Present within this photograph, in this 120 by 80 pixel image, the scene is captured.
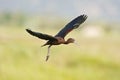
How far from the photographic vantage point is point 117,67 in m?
20.8

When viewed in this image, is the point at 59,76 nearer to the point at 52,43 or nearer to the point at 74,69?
the point at 74,69

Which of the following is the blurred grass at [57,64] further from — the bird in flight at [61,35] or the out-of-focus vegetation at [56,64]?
the bird in flight at [61,35]

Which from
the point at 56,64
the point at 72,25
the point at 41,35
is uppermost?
the point at 56,64

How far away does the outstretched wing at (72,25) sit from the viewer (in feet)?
11.4

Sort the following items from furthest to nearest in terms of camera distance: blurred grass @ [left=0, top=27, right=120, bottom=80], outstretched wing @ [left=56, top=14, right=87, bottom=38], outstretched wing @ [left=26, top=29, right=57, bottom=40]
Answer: blurred grass @ [left=0, top=27, right=120, bottom=80]
outstretched wing @ [left=56, top=14, right=87, bottom=38]
outstretched wing @ [left=26, top=29, right=57, bottom=40]

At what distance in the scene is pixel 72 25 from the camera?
140 inches

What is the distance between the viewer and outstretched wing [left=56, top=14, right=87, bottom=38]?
11.4 feet

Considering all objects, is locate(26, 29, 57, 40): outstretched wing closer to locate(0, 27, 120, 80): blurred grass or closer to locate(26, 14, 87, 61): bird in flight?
locate(26, 14, 87, 61): bird in flight

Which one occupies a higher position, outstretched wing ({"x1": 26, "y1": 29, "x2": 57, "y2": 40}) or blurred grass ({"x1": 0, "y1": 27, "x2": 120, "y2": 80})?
blurred grass ({"x1": 0, "y1": 27, "x2": 120, "y2": 80})

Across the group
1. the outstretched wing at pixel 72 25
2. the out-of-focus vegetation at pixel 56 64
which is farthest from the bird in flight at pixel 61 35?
the out-of-focus vegetation at pixel 56 64

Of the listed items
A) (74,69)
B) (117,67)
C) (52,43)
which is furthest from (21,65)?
(52,43)

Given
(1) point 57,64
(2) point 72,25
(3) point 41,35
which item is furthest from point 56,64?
(3) point 41,35

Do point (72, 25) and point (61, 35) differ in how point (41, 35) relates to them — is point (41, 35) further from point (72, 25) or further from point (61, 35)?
point (72, 25)

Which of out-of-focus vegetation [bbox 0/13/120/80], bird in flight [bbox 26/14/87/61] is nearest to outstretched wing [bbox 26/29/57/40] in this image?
bird in flight [bbox 26/14/87/61]
